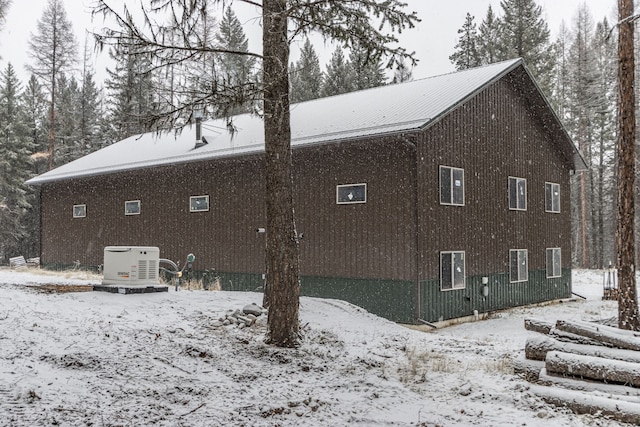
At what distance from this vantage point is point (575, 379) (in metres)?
7.32

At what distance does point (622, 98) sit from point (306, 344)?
7.83m

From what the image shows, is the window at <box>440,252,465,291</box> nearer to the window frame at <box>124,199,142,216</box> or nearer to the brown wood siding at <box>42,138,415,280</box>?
the brown wood siding at <box>42,138,415,280</box>

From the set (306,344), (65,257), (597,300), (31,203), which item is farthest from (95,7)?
(31,203)

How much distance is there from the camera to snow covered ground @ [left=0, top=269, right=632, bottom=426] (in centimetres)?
561

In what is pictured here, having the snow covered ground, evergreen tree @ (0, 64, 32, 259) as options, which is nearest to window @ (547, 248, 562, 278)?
the snow covered ground

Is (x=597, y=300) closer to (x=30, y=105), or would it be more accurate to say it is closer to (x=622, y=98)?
(x=622, y=98)

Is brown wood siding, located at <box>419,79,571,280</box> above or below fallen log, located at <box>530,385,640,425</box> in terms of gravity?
above

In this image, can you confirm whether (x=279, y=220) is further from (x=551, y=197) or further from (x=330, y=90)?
(x=330, y=90)

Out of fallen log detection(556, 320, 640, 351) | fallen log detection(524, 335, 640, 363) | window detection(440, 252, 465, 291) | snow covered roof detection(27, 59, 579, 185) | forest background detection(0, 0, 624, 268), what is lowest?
fallen log detection(524, 335, 640, 363)

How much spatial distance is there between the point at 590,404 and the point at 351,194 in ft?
32.1

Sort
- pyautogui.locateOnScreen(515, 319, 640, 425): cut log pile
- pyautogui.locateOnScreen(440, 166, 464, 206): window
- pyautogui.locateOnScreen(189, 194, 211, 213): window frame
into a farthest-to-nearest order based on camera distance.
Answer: pyautogui.locateOnScreen(189, 194, 211, 213): window frame
pyautogui.locateOnScreen(440, 166, 464, 206): window
pyautogui.locateOnScreen(515, 319, 640, 425): cut log pile

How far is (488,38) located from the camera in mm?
37562

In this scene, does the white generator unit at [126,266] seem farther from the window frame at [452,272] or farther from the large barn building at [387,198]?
the window frame at [452,272]

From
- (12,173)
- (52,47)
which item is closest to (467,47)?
(52,47)
